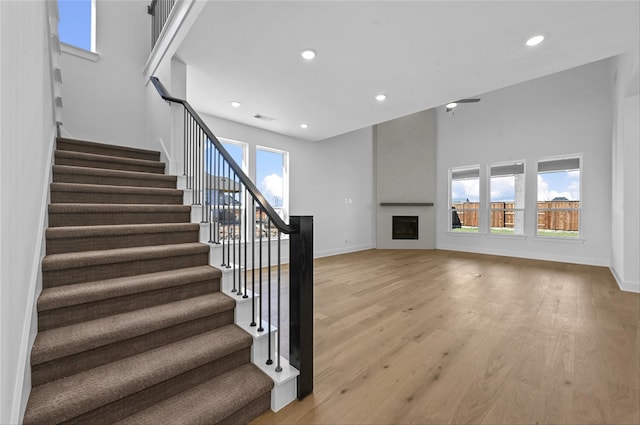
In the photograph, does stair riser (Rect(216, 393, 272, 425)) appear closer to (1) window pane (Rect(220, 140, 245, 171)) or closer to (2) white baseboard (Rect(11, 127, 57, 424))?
(2) white baseboard (Rect(11, 127, 57, 424))

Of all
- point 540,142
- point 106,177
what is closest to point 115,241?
point 106,177

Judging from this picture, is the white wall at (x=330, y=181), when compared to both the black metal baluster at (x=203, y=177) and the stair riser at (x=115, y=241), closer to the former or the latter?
the black metal baluster at (x=203, y=177)

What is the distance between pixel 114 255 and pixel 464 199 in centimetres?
762

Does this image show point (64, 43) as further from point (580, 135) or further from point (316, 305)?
point (580, 135)

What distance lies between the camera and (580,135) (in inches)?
210

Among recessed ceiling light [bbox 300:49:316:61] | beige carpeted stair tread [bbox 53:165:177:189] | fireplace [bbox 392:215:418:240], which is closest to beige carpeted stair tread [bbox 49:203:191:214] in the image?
beige carpeted stair tread [bbox 53:165:177:189]

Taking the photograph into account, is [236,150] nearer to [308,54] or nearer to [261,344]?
[308,54]

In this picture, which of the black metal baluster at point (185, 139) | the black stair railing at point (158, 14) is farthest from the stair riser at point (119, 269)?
the black stair railing at point (158, 14)

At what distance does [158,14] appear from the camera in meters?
3.75

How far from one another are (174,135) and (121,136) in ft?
4.78

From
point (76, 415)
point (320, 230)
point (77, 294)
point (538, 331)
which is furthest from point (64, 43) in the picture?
point (538, 331)

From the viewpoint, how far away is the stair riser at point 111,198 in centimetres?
212

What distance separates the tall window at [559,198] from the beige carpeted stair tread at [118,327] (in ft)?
22.9

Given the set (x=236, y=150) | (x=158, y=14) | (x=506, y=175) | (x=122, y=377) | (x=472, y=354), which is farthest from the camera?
(x=506, y=175)
